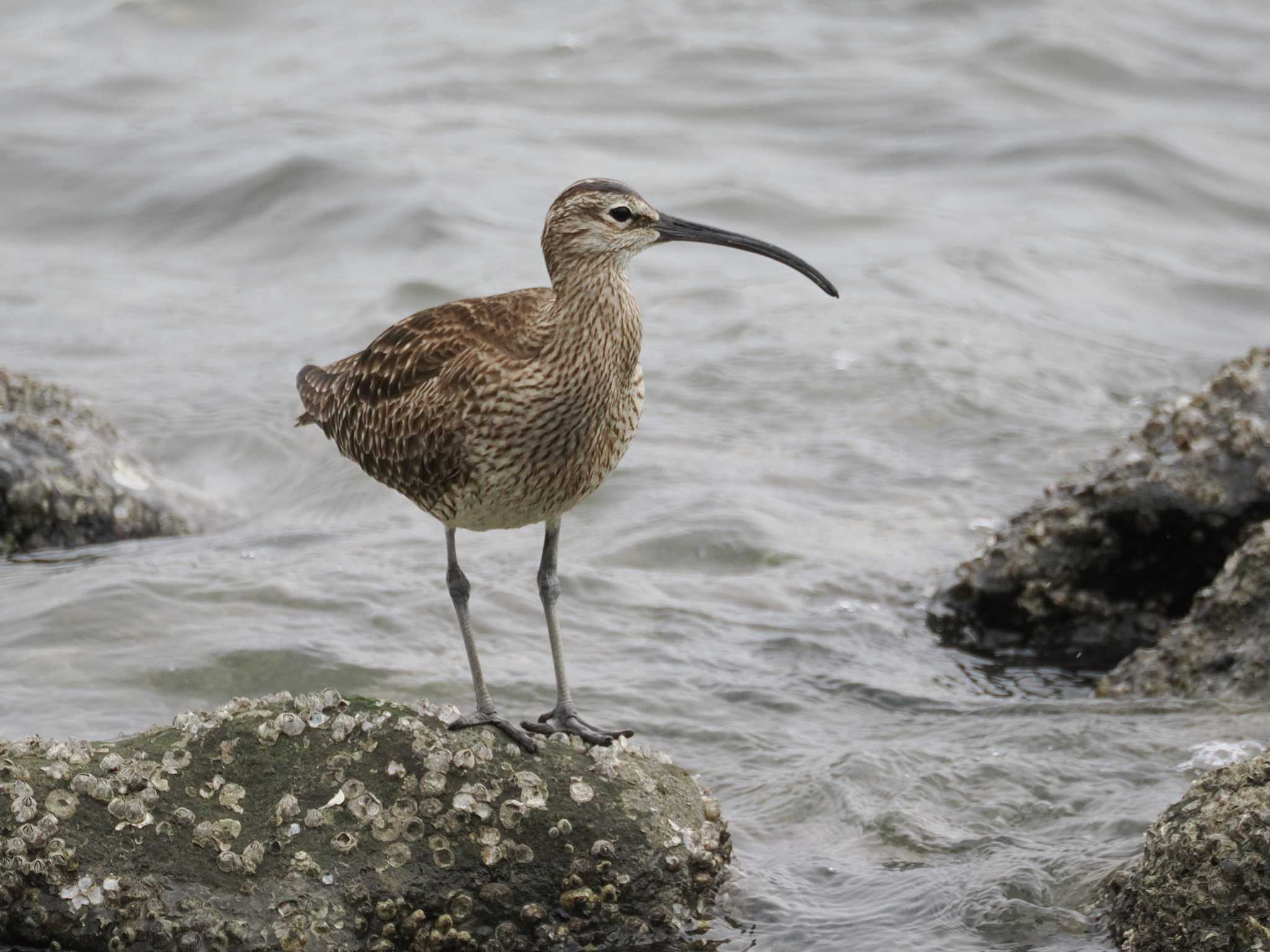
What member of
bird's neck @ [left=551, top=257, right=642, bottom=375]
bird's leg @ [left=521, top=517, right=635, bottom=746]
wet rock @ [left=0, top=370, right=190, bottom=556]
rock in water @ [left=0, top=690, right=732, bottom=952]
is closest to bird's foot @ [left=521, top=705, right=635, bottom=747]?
bird's leg @ [left=521, top=517, right=635, bottom=746]

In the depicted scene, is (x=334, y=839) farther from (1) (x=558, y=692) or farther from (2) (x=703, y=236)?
(2) (x=703, y=236)

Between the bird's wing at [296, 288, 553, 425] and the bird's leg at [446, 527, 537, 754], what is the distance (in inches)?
23.3

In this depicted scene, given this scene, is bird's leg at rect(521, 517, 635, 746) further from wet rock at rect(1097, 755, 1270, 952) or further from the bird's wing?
wet rock at rect(1097, 755, 1270, 952)

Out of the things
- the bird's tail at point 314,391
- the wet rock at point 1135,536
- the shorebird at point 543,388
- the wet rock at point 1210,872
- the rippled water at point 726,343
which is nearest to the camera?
the wet rock at point 1210,872

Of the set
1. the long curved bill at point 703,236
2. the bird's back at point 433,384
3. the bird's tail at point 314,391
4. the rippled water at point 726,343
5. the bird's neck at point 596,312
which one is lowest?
the rippled water at point 726,343

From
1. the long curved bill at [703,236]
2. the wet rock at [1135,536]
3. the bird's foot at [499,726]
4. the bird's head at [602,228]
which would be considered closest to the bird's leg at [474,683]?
the bird's foot at [499,726]

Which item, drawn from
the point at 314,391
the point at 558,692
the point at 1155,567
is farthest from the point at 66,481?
the point at 1155,567

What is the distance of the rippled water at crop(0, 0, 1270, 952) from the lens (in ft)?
22.8

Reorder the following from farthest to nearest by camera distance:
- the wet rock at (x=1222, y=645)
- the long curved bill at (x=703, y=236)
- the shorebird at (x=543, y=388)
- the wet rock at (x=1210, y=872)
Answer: the wet rock at (x=1222, y=645) → the long curved bill at (x=703, y=236) → the shorebird at (x=543, y=388) → the wet rock at (x=1210, y=872)

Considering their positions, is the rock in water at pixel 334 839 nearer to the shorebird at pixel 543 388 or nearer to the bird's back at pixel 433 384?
the shorebird at pixel 543 388

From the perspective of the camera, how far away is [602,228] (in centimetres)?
564

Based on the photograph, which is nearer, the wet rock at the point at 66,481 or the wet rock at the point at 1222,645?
the wet rock at the point at 1222,645

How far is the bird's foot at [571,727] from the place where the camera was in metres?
5.73

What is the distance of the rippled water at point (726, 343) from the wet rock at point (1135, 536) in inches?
14.5
